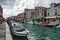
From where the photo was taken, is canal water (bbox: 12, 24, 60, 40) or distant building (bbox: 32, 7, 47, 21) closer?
canal water (bbox: 12, 24, 60, 40)

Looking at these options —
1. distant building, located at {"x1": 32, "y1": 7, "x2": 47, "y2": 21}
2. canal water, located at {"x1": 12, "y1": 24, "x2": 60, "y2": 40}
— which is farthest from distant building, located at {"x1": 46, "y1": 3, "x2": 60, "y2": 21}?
canal water, located at {"x1": 12, "y1": 24, "x2": 60, "y2": 40}

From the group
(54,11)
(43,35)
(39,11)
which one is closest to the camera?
(43,35)

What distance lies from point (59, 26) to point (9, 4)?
13.4 feet

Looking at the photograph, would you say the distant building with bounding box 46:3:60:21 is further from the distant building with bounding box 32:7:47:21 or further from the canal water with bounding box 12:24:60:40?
the canal water with bounding box 12:24:60:40

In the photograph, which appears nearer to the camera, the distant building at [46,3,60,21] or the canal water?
the canal water

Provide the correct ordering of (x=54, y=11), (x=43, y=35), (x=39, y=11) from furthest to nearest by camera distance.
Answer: (x=54, y=11) < (x=39, y=11) < (x=43, y=35)

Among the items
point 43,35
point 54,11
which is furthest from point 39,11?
point 43,35

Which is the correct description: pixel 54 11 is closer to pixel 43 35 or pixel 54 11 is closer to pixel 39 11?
pixel 39 11

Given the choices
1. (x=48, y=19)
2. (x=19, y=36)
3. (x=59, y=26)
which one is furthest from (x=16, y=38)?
(x=48, y=19)

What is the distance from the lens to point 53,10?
1173cm

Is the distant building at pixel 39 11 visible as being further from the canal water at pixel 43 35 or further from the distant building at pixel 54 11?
the canal water at pixel 43 35

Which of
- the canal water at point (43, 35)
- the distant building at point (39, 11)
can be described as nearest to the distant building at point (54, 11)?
the distant building at point (39, 11)

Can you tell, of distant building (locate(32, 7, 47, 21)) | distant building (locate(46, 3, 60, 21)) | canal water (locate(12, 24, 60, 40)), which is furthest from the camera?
distant building (locate(46, 3, 60, 21))

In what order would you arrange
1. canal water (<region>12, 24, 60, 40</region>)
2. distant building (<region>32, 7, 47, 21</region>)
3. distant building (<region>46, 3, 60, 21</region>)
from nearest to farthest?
1. canal water (<region>12, 24, 60, 40</region>)
2. distant building (<region>32, 7, 47, 21</region>)
3. distant building (<region>46, 3, 60, 21</region>)
